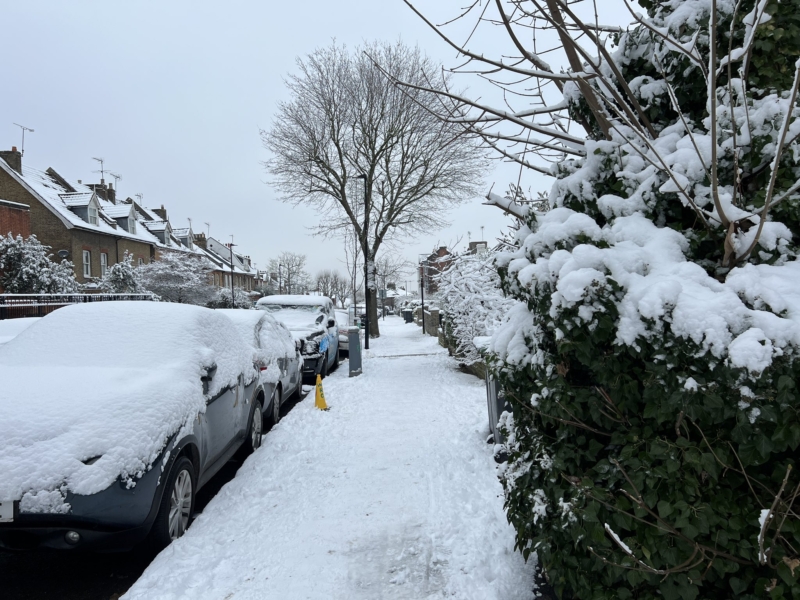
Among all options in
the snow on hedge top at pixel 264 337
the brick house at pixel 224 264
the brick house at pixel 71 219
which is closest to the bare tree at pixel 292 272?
the brick house at pixel 224 264

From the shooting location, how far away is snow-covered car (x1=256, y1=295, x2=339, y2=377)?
35.7 feet

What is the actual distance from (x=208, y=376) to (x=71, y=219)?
1289 inches

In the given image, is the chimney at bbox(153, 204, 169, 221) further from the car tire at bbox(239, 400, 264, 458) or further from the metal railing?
the car tire at bbox(239, 400, 264, 458)

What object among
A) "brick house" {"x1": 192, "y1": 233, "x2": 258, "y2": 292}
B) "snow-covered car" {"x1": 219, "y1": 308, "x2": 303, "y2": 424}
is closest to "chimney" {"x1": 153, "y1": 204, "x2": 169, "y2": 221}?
"brick house" {"x1": 192, "y1": 233, "x2": 258, "y2": 292}

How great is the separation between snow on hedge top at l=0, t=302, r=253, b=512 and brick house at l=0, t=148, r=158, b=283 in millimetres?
27061

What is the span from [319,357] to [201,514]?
6.79m

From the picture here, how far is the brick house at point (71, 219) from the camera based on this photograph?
30.8m

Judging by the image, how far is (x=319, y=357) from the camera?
432 inches

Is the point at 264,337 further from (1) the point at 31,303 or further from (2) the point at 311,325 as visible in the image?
(1) the point at 31,303

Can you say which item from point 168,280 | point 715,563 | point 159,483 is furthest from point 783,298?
point 168,280

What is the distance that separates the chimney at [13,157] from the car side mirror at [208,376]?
34733 mm

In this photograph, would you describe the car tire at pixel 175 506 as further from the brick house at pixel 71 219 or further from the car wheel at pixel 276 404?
the brick house at pixel 71 219

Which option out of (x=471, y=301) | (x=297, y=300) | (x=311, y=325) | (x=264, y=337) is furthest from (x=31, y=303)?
(x=471, y=301)

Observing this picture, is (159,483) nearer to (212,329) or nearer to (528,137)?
(212,329)
